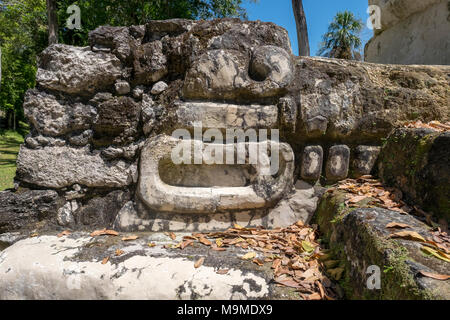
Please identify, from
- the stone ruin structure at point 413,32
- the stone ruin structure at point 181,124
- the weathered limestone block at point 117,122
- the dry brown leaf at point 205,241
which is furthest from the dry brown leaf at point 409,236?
the stone ruin structure at point 413,32

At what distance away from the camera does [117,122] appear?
1.66 meters

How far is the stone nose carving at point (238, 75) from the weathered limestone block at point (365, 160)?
2.15 ft

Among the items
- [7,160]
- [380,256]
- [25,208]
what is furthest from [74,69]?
[7,160]

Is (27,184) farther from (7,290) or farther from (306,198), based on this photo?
(306,198)

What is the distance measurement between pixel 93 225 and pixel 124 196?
0.78 ft

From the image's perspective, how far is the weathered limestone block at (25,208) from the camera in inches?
60.3

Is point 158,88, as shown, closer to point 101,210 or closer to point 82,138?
point 82,138

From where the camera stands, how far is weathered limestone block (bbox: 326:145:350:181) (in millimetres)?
1785

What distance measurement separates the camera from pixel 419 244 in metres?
1.03

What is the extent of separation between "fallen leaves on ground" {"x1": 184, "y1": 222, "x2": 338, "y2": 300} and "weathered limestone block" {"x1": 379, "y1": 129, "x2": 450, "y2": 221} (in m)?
0.55

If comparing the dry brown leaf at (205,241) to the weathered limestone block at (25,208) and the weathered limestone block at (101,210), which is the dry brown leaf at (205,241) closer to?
the weathered limestone block at (101,210)

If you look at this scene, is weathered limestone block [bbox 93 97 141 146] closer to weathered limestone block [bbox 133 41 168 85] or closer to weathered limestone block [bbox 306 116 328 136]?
weathered limestone block [bbox 133 41 168 85]

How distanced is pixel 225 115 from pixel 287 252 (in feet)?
2.71
